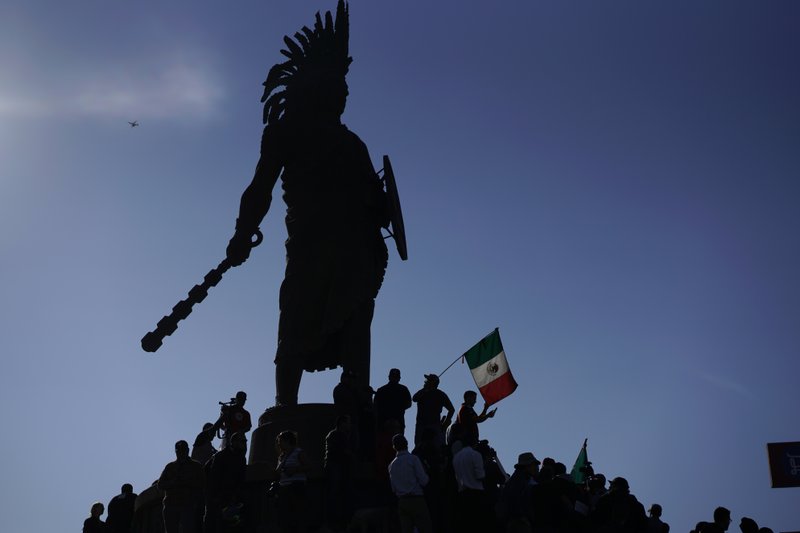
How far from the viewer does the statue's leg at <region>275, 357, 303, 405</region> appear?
48.1ft

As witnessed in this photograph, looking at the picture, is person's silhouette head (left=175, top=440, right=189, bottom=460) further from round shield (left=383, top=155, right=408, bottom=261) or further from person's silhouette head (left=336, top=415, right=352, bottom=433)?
round shield (left=383, top=155, right=408, bottom=261)

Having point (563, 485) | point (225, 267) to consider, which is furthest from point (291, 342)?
point (563, 485)

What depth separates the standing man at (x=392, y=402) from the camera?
1312cm

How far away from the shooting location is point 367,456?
12.9m

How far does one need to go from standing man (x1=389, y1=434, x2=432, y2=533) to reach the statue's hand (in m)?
6.22

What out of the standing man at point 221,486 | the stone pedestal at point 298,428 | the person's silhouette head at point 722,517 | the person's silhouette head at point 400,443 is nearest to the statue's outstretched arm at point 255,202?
the stone pedestal at point 298,428

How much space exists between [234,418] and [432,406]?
2491 millimetres

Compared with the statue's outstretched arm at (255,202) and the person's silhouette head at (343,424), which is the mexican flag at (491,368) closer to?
the statue's outstretched arm at (255,202)

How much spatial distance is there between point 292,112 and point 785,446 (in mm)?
8125

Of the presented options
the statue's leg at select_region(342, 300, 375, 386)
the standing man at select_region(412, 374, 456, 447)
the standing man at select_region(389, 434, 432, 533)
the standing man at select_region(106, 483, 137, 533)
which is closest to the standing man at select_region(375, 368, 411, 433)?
the standing man at select_region(412, 374, 456, 447)

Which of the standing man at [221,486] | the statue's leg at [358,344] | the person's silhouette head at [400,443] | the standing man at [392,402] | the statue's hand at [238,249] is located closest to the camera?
the person's silhouette head at [400,443]

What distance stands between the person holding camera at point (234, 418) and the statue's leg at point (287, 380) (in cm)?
68

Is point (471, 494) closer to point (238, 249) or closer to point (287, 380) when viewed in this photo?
point (287, 380)

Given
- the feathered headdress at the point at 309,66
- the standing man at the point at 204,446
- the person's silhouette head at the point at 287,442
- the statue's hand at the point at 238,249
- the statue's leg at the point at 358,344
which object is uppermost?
the feathered headdress at the point at 309,66
